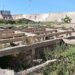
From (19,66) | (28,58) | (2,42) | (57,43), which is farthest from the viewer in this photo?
(57,43)

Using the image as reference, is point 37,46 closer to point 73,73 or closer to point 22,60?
point 22,60

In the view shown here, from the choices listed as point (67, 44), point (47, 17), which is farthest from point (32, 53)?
point (47, 17)

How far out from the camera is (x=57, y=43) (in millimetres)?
7016

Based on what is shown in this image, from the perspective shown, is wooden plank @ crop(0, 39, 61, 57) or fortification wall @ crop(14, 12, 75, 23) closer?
wooden plank @ crop(0, 39, 61, 57)

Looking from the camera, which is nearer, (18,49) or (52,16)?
(18,49)

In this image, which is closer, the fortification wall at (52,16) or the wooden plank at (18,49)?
the wooden plank at (18,49)

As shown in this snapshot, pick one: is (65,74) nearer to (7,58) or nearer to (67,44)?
(7,58)

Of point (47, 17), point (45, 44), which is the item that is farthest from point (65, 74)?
point (47, 17)

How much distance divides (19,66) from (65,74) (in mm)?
1152

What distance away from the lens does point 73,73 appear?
4.73m

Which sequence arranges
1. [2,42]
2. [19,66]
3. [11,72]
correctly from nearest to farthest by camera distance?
[11,72] → [19,66] → [2,42]

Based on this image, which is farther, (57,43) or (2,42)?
(57,43)

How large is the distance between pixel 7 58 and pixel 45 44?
4.38 feet

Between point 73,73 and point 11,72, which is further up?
point 11,72
